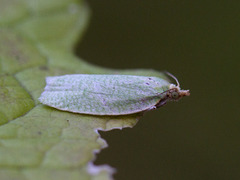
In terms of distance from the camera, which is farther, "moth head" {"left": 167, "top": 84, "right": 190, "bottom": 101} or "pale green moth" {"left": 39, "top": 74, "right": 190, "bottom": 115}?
"moth head" {"left": 167, "top": 84, "right": 190, "bottom": 101}

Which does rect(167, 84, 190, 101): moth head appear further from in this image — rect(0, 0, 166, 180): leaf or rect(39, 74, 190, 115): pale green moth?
rect(0, 0, 166, 180): leaf

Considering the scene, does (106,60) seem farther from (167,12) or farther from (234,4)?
(234,4)

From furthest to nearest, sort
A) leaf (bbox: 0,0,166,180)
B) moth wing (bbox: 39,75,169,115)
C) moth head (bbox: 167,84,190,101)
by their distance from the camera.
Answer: moth head (bbox: 167,84,190,101) < moth wing (bbox: 39,75,169,115) < leaf (bbox: 0,0,166,180)

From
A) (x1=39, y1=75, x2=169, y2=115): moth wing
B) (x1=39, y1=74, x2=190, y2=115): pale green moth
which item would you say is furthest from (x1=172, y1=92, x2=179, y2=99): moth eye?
(x1=39, y1=75, x2=169, y2=115): moth wing

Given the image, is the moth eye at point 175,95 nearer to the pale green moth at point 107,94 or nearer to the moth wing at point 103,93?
the pale green moth at point 107,94

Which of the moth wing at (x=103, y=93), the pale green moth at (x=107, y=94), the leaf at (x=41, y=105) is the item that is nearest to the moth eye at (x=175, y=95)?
the pale green moth at (x=107, y=94)

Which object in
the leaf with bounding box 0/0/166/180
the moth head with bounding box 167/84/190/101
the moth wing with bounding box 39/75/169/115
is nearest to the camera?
the leaf with bounding box 0/0/166/180

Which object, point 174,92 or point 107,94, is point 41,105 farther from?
point 174,92
